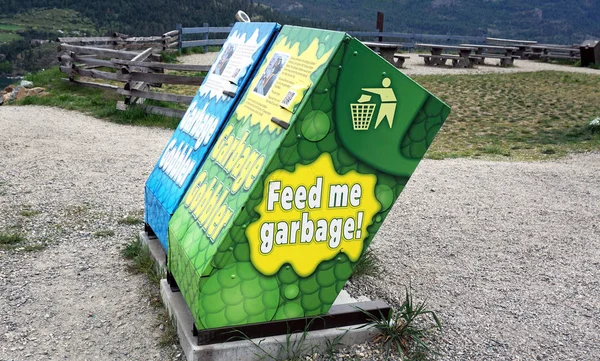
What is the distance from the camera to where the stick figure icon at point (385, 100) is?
3369 millimetres

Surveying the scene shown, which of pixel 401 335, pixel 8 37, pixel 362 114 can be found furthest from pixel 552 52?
pixel 8 37

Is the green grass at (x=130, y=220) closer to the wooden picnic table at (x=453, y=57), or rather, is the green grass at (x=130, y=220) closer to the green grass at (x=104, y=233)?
the green grass at (x=104, y=233)

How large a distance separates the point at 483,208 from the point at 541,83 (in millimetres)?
13057

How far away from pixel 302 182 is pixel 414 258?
2.36 metres

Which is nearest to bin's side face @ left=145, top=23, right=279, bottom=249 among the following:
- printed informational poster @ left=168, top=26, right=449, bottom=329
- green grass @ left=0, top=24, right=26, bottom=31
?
printed informational poster @ left=168, top=26, right=449, bottom=329

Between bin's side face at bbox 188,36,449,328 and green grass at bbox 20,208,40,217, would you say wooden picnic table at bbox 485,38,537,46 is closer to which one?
green grass at bbox 20,208,40,217

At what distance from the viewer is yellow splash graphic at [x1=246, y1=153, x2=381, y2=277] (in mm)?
3318

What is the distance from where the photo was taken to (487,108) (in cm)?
1475

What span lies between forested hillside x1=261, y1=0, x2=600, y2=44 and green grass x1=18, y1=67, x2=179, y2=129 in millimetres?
114780

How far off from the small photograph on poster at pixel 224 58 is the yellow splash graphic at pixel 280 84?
24.8 inches

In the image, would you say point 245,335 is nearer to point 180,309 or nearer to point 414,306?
point 180,309

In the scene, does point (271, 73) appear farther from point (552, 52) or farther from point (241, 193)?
point (552, 52)

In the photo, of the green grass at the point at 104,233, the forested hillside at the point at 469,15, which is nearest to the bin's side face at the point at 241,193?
the green grass at the point at 104,233

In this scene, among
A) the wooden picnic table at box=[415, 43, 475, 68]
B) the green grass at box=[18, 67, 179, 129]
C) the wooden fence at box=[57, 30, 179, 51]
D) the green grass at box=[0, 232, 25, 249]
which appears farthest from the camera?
the wooden picnic table at box=[415, 43, 475, 68]
